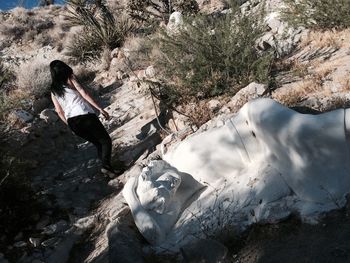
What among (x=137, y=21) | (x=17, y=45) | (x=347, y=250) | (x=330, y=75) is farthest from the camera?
(x=17, y=45)

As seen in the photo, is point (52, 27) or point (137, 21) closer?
point (137, 21)

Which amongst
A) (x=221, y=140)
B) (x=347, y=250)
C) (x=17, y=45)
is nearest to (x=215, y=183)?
(x=221, y=140)

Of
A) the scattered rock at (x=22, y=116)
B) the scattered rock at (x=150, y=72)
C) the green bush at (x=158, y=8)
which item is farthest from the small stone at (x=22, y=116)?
the green bush at (x=158, y=8)

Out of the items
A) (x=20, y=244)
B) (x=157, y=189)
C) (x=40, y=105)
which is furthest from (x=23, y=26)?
(x=157, y=189)

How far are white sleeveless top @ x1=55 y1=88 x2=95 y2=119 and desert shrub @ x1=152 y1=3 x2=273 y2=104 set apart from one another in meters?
1.51

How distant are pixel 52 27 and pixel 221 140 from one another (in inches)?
556

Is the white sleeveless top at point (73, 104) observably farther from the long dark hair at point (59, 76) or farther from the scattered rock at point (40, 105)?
the scattered rock at point (40, 105)

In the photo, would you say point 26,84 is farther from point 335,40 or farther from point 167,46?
point 335,40

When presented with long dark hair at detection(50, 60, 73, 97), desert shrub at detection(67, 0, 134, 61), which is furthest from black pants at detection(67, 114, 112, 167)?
desert shrub at detection(67, 0, 134, 61)

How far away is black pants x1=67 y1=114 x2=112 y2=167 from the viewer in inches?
204

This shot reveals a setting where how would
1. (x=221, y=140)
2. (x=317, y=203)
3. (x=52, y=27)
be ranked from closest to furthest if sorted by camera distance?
(x=317, y=203) → (x=221, y=140) → (x=52, y=27)

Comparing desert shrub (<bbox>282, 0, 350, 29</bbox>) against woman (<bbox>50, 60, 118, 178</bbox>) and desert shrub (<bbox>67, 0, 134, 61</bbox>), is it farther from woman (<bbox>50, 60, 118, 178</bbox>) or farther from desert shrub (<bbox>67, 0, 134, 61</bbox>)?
desert shrub (<bbox>67, 0, 134, 61</bbox>)

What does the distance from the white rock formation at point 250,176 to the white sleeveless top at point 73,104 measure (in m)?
1.48

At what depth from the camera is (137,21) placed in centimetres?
1273
